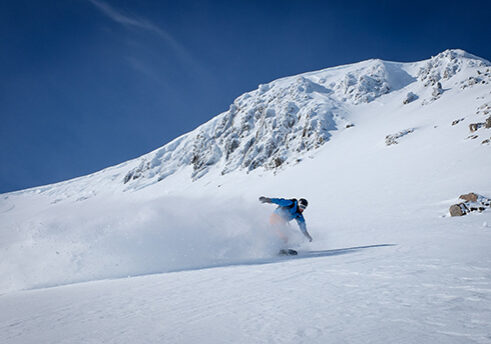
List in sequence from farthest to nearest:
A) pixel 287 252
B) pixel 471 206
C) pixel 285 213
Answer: pixel 471 206
pixel 285 213
pixel 287 252

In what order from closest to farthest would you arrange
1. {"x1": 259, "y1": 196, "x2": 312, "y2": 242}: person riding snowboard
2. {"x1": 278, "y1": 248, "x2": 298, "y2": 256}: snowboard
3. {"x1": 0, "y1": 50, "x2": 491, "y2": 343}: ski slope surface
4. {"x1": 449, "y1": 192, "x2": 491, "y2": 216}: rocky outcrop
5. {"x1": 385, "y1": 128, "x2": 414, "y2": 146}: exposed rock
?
{"x1": 0, "y1": 50, "x2": 491, "y2": 343}: ski slope surface, {"x1": 278, "y1": 248, "x2": 298, "y2": 256}: snowboard, {"x1": 259, "y1": 196, "x2": 312, "y2": 242}: person riding snowboard, {"x1": 449, "y1": 192, "x2": 491, "y2": 216}: rocky outcrop, {"x1": 385, "y1": 128, "x2": 414, "y2": 146}: exposed rock

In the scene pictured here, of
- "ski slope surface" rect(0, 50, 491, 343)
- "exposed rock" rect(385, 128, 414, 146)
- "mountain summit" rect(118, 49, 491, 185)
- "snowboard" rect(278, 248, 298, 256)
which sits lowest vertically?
"snowboard" rect(278, 248, 298, 256)

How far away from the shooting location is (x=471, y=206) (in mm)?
10953

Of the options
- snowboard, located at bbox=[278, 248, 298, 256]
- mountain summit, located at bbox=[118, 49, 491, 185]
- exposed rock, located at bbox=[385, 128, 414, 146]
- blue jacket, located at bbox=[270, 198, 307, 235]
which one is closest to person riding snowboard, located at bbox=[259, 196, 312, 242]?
blue jacket, located at bbox=[270, 198, 307, 235]

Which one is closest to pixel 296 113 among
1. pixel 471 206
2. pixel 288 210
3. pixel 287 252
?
pixel 471 206

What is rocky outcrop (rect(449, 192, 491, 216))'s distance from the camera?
423 inches

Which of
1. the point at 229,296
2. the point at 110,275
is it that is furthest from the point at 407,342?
the point at 110,275

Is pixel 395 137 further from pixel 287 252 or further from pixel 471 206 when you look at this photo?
pixel 287 252

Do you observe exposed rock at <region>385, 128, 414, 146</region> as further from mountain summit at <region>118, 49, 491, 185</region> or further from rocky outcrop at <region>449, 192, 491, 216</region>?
rocky outcrop at <region>449, 192, 491, 216</region>

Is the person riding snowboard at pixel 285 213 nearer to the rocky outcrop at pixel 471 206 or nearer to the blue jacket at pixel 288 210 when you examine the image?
the blue jacket at pixel 288 210

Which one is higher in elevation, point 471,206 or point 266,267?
point 266,267

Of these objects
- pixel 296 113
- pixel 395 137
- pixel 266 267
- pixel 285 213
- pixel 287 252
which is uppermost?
pixel 296 113

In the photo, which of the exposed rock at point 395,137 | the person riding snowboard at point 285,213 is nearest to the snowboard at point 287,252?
the person riding snowboard at point 285,213

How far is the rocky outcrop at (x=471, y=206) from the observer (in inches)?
423
